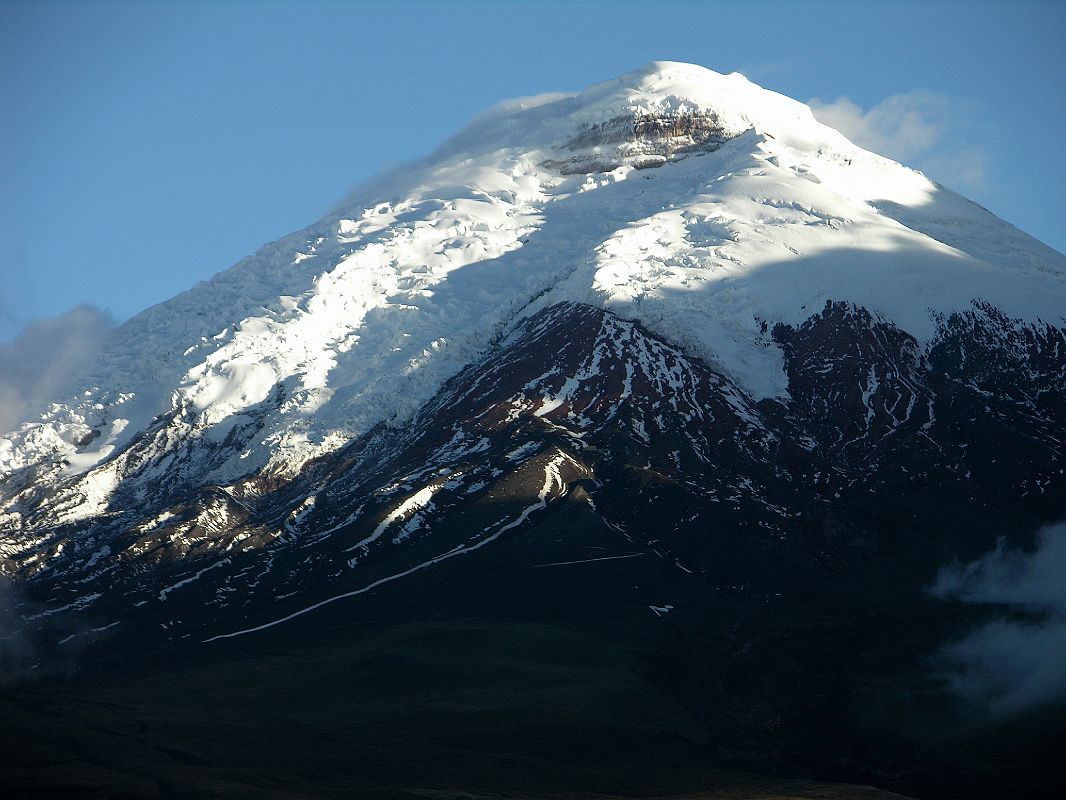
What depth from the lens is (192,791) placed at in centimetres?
11956

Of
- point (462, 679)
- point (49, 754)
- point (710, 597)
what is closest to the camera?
point (49, 754)

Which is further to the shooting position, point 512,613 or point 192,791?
point 512,613

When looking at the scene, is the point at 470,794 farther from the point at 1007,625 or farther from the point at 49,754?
the point at 1007,625

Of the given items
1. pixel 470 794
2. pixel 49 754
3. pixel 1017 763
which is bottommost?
pixel 1017 763

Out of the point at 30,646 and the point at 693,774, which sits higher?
the point at 30,646

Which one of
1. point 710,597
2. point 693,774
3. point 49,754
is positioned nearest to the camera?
point 49,754

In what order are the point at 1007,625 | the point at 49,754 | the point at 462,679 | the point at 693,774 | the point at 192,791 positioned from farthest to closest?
the point at 1007,625 < the point at 462,679 < the point at 693,774 < the point at 49,754 < the point at 192,791

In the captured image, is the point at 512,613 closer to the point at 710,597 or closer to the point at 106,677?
the point at 710,597

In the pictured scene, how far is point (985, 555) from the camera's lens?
196 metres

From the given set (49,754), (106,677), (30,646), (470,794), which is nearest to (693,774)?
(470,794)

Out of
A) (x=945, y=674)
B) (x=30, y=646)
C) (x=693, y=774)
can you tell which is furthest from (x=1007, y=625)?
(x=30, y=646)

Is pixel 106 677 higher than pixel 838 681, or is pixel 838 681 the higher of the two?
pixel 106 677

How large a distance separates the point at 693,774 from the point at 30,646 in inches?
3388

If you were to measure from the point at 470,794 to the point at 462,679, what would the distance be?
36.0m
